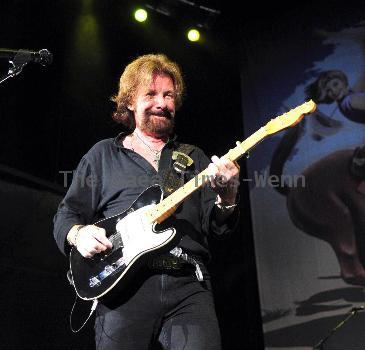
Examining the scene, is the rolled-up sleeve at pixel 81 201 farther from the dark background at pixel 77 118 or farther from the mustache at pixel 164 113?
the dark background at pixel 77 118

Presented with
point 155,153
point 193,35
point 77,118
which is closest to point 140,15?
point 193,35

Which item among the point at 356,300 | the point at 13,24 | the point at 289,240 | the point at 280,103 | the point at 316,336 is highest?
the point at 13,24

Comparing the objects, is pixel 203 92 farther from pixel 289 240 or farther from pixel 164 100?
pixel 164 100

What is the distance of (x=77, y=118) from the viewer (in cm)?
479

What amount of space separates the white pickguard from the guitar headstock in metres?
0.68

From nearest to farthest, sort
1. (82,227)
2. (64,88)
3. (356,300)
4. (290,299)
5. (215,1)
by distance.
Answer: (82,227) → (356,300) → (290,299) → (64,88) → (215,1)

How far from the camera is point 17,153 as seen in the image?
168 inches

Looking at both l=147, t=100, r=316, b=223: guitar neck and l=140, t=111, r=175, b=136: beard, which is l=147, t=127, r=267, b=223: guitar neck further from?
l=140, t=111, r=175, b=136: beard

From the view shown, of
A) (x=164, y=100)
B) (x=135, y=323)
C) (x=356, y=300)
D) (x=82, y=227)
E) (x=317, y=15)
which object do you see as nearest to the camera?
(x=135, y=323)

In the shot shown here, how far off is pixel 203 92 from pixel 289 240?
1867 millimetres

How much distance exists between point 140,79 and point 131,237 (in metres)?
1.00

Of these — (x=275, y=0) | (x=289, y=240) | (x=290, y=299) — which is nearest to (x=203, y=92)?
(x=275, y=0)

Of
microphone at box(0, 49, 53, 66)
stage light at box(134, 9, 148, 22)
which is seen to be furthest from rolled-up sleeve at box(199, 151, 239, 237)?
stage light at box(134, 9, 148, 22)

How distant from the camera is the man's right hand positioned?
7.15 feet
